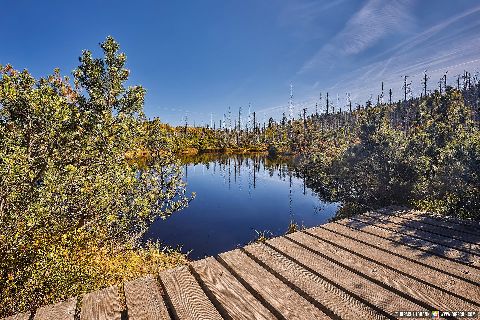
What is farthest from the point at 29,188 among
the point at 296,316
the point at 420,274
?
the point at 420,274

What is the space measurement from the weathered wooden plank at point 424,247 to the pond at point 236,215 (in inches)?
311

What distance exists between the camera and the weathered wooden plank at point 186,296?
2.83 metres

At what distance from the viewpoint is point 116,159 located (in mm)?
9016

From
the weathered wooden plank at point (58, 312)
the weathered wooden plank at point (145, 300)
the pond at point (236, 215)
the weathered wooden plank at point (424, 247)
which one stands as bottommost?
the pond at point (236, 215)

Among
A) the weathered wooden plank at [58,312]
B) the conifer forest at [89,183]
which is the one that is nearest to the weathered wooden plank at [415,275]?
the weathered wooden plank at [58,312]

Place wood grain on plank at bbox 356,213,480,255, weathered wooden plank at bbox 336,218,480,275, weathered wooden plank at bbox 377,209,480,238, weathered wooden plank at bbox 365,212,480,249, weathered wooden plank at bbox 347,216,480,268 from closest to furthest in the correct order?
weathered wooden plank at bbox 336,218,480,275
weathered wooden plank at bbox 347,216,480,268
wood grain on plank at bbox 356,213,480,255
weathered wooden plank at bbox 365,212,480,249
weathered wooden plank at bbox 377,209,480,238

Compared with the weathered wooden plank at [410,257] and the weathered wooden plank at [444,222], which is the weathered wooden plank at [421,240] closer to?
the weathered wooden plank at [410,257]

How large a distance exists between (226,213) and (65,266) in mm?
23681

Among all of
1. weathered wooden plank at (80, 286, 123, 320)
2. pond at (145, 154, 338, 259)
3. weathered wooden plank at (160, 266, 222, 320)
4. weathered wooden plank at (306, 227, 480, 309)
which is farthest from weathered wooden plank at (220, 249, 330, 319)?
pond at (145, 154, 338, 259)

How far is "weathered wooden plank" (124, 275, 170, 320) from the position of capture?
9.27 ft

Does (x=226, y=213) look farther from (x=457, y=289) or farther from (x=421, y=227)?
(x=457, y=289)

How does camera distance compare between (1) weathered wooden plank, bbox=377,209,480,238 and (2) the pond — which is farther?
(2) the pond

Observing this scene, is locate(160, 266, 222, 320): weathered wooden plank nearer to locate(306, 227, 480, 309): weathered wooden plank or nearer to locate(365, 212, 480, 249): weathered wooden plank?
locate(306, 227, 480, 309): weathered wooden plank

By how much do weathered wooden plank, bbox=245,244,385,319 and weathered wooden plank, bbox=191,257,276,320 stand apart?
62cm
